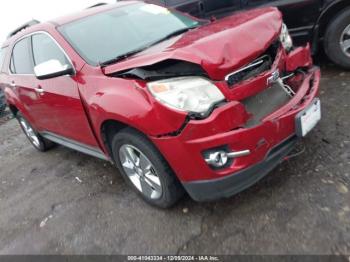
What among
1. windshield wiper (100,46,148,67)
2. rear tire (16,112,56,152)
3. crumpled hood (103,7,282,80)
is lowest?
rear tire (16,112,56,152)

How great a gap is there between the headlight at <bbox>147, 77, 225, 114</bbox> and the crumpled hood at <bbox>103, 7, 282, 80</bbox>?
0.10 metres

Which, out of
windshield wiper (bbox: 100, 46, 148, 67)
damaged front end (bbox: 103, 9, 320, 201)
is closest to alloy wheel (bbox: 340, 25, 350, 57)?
damaged front end (bbox: 103, 9, 320, 201)

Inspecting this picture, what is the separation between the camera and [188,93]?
231cm

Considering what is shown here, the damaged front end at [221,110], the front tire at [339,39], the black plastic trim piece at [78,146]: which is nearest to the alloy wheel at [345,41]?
the front tire at [339,39]

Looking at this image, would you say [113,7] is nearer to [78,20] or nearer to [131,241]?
[78,20]

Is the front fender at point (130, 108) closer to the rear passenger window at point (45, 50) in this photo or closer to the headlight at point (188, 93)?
the headlight at point (188, 93)

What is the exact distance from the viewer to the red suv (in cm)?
230

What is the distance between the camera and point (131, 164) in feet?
9.83

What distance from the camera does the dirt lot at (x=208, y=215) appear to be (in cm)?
244

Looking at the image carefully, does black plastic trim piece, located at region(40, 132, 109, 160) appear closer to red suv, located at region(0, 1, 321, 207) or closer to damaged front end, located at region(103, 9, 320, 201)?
red suv, located at region(0, 1, 321, 207)

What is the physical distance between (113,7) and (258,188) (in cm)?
252

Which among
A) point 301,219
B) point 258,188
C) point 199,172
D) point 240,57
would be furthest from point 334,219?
point 240,57

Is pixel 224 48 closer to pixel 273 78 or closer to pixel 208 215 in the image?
pixel 273 78

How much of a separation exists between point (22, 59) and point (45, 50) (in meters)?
0.92
